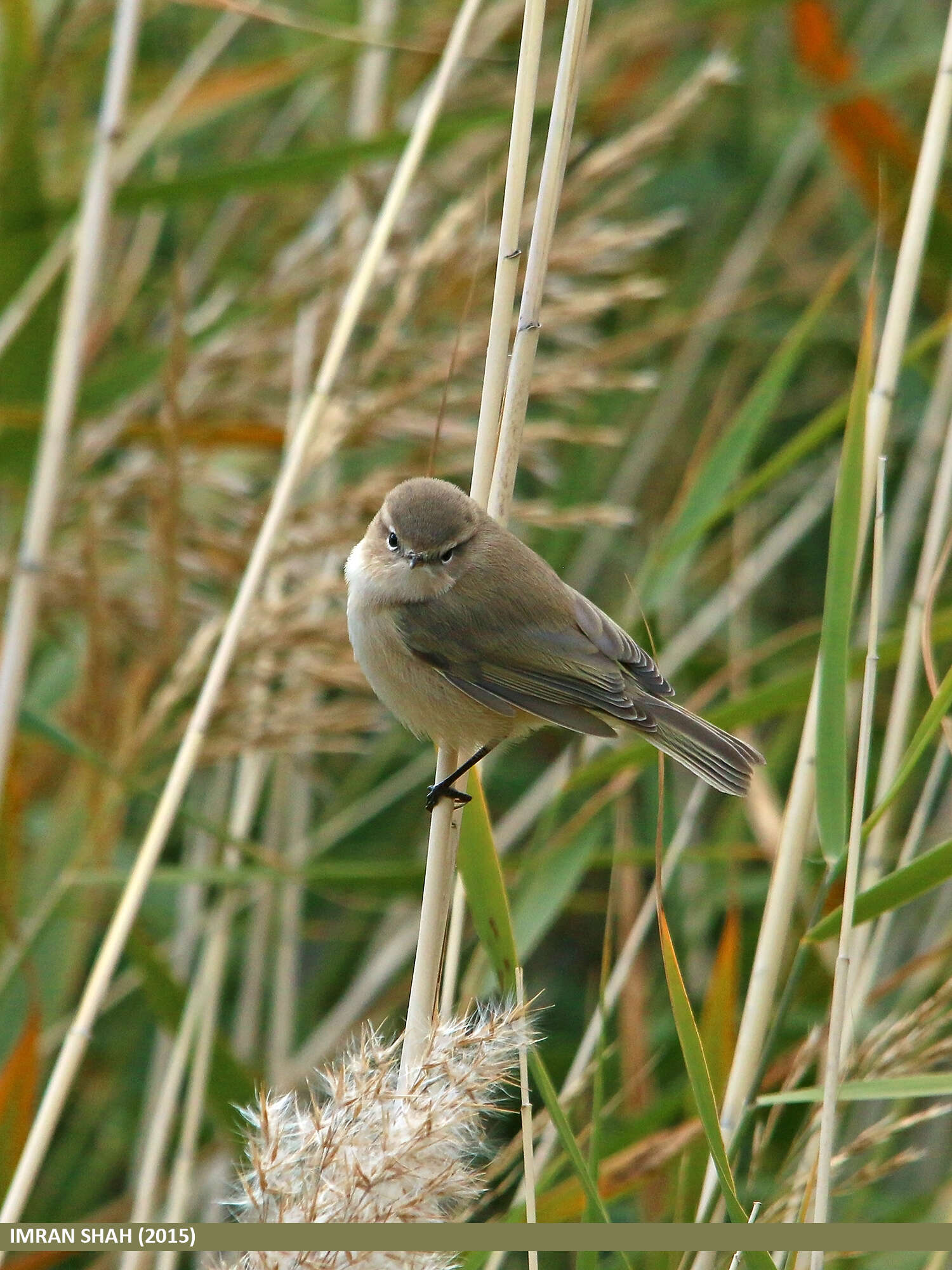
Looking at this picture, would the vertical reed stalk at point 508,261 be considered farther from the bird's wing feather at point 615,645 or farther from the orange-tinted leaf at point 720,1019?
the bird's wing feather at point 615,645

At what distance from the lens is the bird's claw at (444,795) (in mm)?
2018

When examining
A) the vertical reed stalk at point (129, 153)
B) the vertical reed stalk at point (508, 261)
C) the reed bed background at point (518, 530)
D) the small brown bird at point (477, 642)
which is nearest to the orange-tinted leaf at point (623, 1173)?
the reed bed background at point (518, 530)

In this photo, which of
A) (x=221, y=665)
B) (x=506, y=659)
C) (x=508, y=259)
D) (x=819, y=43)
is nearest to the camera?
(x=508, y=259)

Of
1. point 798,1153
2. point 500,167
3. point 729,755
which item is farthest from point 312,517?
point 798,1153

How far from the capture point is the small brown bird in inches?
92.5

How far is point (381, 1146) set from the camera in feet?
4.38

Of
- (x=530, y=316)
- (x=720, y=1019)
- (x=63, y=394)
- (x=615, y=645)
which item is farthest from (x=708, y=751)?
(x=63, y=394)

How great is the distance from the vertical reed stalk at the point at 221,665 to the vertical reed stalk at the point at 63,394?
13.0 inches

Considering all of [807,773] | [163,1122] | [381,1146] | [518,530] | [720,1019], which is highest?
[518,530]

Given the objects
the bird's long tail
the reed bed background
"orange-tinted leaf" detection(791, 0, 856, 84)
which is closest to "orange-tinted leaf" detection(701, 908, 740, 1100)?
the reed bed background

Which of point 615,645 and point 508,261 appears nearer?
point 508,261

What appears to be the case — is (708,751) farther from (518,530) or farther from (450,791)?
(518,530)

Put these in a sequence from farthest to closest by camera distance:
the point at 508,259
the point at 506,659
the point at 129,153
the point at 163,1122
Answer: the point at 129,153
the point at 506,659
the point at 163,1122
the point at 508,259

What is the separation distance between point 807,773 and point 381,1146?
896 mm
